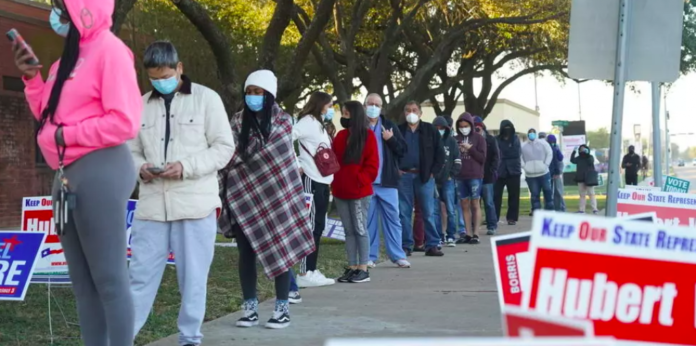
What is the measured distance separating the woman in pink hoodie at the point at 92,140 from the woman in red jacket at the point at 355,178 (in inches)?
217

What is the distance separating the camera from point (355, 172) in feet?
34.0

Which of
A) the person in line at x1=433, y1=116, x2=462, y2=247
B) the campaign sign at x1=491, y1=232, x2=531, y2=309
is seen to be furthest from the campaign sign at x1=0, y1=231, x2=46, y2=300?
the person in line at x1=433, y1=116, x2=462, y2=247

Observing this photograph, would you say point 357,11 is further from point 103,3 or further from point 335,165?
point 103,3

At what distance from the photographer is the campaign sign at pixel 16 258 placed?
22.2 ft

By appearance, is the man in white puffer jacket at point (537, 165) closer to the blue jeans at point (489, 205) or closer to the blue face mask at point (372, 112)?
the blue jeans at point (489, 205)

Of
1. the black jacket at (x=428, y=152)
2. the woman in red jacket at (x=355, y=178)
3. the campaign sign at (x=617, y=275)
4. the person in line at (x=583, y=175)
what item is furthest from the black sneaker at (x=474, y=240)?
the campaign sign at (x=617, y=275)

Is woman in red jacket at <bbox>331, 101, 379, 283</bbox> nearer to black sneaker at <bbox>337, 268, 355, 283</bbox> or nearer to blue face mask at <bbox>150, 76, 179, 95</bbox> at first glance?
black sneaker at <bbox>337, 268, 355, 283</bbox>

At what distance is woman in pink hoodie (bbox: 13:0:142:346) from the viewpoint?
471 cm

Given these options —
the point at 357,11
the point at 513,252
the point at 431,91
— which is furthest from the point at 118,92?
the point at 431,91

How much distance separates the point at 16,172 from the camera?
2364 centimetres

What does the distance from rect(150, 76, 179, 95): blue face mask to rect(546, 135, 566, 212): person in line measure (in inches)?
669

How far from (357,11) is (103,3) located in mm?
21743

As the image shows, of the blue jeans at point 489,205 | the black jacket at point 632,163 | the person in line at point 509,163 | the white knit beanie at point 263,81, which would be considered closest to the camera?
the white knit beanie at point 263,81

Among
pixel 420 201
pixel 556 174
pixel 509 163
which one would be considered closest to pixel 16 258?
pixel 420 201
